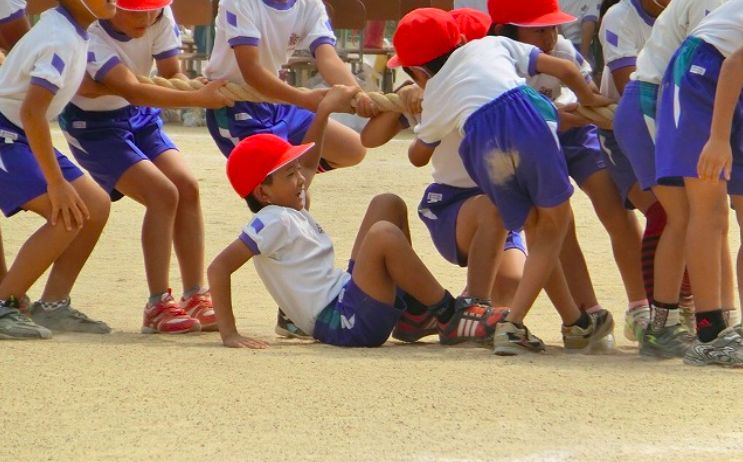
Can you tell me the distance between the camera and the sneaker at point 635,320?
597 centimetres

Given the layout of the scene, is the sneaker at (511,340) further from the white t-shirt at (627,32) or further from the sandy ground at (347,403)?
the white t-shirt at (627,32)

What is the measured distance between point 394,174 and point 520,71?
6.28 m

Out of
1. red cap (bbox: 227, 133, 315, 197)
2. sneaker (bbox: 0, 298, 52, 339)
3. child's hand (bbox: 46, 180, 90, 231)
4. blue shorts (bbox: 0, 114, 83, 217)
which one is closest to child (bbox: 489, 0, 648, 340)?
red cap (bbox: 227, 133, 315, 197)

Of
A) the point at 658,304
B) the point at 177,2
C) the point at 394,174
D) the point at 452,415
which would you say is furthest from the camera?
the point at 177,2

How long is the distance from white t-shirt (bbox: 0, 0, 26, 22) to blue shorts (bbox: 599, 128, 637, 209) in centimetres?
268

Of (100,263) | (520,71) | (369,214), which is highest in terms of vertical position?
(520,71)

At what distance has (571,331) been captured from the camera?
19.1 ft

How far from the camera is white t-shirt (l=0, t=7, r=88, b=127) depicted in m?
5.71

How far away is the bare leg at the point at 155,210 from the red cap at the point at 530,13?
160 centimetres

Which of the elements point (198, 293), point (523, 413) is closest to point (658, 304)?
point (523, 413)

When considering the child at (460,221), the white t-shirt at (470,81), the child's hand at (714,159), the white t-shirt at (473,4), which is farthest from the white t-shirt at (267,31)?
the white t-shirt at (473,4)

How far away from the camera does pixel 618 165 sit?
6070 mm

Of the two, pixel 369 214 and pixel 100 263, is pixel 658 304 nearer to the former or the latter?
pixel 369 214

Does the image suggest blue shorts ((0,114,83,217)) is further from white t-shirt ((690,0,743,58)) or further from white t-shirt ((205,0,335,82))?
white t-shirt ((690,0,743,58))
